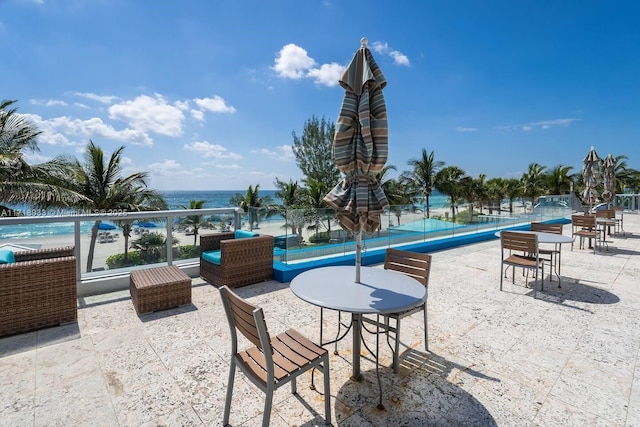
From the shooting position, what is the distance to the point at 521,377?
96.5 inches

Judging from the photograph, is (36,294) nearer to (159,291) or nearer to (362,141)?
(159,291)

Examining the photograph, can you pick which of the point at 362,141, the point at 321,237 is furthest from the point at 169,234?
the point at 362,141

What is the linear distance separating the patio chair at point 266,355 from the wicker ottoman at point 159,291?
2.38 meters

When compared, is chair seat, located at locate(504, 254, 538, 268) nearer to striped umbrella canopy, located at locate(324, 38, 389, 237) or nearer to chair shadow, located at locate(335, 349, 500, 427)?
chair shadow, located at locate(335, 349, 500, 427)

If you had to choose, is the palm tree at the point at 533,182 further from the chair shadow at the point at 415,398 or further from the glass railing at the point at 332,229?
the chair shadow at the point at 415,398

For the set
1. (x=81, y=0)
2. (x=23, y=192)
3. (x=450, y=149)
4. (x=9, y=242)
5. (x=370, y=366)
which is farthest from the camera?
(x=450, y=149)

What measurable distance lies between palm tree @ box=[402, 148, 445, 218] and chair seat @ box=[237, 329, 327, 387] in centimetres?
2727

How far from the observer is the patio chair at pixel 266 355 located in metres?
1.53

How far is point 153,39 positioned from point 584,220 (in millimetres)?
12482

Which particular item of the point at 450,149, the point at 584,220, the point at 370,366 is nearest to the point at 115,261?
the point at 370,366

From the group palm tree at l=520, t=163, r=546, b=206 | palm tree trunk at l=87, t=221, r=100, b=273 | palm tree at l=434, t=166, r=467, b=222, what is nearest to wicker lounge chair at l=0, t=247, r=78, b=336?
palm tree trunk at l=87, t=221, r=100, b=273

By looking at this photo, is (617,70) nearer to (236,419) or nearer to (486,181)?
(486,181)

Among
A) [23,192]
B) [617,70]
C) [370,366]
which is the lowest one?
[370,366]

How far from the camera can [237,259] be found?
479 centimetres
